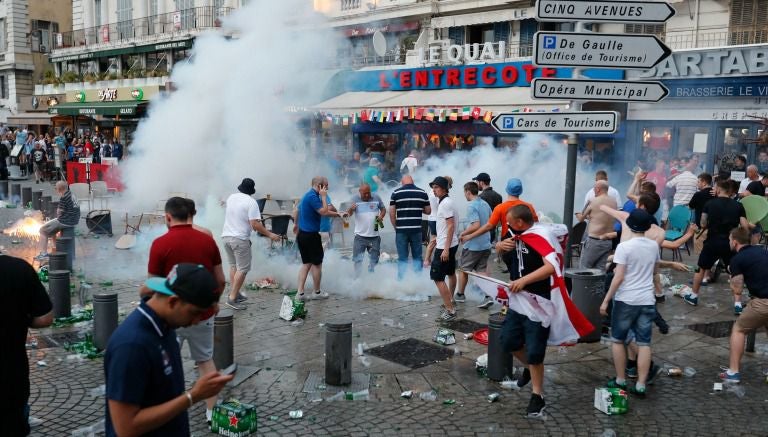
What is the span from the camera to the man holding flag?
16.6ft

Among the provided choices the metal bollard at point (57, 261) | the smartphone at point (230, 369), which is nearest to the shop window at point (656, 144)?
the metal bollard at point (57, 261)

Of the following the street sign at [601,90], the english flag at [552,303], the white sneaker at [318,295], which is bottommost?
the white sneaker at [318,295]

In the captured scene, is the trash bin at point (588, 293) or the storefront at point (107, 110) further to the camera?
the storefront at point (107, 110)

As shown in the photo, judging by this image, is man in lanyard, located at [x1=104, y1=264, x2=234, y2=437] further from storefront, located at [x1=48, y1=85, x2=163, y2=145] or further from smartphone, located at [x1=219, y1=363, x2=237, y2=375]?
storefront, located at [x1=48, y1=85, x2=163, y2=145]

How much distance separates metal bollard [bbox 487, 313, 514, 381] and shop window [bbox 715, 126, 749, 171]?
1220cm

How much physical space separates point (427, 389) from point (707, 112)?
13640mm

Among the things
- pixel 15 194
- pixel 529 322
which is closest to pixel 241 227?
pixel 529 322

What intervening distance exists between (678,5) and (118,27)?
2775 cm

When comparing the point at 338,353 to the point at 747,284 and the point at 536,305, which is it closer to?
the point at 536,305

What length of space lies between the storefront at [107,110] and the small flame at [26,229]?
15403 mm

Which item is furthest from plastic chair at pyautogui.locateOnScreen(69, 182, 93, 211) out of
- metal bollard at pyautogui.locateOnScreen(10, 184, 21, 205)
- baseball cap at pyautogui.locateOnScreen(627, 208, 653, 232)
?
baseball cap at pyautogui.locateOnScreen(627, 208, 653, 232)

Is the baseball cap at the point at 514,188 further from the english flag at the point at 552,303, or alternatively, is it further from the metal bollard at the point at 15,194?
the metal bollard at the point at 15,194

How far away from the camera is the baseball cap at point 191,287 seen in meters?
2.57

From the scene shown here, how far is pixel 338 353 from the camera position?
18.6 feet
